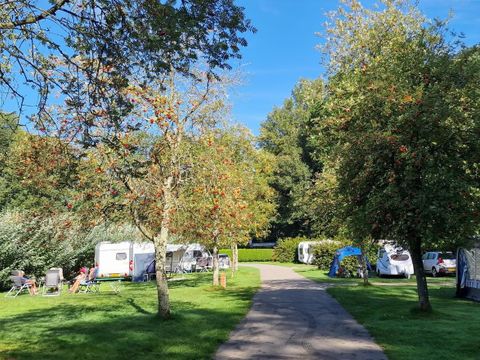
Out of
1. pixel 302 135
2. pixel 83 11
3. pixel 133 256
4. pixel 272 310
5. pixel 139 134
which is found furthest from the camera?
pixel 302 135

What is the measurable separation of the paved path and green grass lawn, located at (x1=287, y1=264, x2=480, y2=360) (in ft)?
1.26

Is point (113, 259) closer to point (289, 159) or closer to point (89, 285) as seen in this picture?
point (89, 285)

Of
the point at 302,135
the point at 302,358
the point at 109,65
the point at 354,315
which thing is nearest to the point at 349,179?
the point at 354,315

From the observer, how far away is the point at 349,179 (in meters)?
13.5

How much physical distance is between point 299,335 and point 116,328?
3.86 meters

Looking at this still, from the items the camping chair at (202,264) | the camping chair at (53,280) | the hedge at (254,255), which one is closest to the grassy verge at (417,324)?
the camping chair at (53,280)

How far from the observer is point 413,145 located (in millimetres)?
12133

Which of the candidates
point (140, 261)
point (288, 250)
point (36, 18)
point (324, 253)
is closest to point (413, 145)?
point (36, 18)

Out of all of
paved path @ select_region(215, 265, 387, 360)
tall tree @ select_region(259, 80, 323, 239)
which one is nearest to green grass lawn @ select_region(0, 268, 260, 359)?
paved path @ select_region(215, 265, 387, 360)

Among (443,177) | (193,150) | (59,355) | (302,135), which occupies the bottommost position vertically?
(59,355)

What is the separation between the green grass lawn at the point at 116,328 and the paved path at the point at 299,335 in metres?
0.42

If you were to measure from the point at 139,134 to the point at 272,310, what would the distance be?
593 cm

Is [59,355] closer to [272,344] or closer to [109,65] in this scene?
[272,344]

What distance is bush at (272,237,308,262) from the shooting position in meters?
56.6
